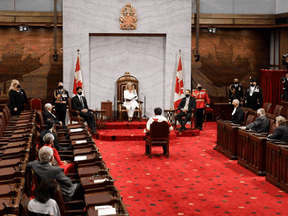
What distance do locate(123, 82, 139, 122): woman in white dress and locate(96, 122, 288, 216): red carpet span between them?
274 centimetres

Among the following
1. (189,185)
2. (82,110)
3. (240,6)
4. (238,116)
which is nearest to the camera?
(189,185)

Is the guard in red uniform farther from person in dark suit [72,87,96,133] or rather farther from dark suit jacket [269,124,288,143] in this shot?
dark suit jacket [269,124,288,143]

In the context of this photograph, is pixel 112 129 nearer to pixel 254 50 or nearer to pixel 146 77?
pixel 146 77

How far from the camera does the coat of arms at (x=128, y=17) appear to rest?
1400cm

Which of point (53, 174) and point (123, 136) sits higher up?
point (53, 174)

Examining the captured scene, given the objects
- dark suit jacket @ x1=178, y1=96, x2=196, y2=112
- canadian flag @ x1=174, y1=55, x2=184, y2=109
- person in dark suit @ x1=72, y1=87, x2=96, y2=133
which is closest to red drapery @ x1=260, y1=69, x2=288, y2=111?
canadian flag @ x1=174, y1=55, x2=184, y2=109

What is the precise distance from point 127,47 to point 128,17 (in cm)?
101

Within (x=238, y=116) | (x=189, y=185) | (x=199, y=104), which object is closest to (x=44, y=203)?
(x=189, y=185)

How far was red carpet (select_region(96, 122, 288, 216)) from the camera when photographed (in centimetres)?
642

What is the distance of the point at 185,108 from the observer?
12.8 metres

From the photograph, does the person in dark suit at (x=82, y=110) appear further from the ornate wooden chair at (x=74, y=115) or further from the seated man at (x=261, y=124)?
the seated man at (x=261, y=124)

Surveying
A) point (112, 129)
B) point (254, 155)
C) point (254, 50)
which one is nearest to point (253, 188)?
point (254, 155)

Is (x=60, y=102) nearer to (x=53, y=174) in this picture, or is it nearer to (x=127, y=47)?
(x=127, y=47)

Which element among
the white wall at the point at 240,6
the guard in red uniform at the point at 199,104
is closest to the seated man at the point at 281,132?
the guard in red uniform at the point at 199,104
